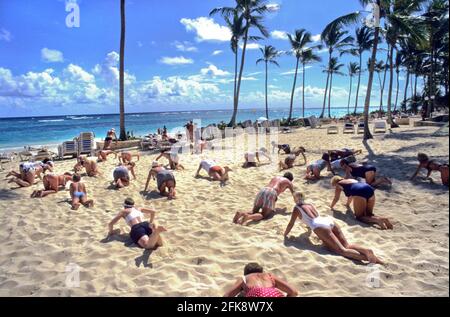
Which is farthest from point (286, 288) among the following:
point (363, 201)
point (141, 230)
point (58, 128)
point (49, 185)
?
point (58, 128)

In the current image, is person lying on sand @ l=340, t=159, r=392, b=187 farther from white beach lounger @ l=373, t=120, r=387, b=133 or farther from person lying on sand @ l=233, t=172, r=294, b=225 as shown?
white beach lounger @ l=373, t=120, r=387, b=133

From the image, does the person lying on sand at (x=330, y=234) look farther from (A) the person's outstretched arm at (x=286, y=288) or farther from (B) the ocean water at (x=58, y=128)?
(B) the ocean water at (x=58, y=128)

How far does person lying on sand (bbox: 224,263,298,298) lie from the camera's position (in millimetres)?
2837

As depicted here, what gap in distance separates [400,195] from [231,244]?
153 inches

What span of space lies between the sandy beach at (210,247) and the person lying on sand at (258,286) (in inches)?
9.9

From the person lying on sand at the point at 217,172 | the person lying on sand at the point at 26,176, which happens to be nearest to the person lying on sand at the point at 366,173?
the person lying on sand at the point at 217,172

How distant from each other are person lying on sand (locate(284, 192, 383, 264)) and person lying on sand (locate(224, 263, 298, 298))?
47.9 inches

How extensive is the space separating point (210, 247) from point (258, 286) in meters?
1.39

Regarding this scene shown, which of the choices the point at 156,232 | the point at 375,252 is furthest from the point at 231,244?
the point at 375,252

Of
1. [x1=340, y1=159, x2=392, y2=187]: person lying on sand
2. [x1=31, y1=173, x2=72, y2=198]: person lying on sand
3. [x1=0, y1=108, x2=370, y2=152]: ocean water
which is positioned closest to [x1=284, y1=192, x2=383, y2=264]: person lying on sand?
[x1=340, y1=159, x2=392, y2=187]: person lying on sand

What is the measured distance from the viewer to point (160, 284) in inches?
130

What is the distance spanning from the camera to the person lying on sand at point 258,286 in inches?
112
